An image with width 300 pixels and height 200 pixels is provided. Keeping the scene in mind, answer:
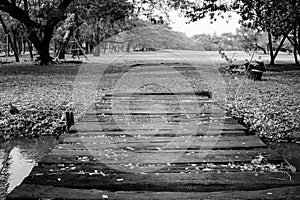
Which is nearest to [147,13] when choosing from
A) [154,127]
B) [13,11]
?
[13,11]

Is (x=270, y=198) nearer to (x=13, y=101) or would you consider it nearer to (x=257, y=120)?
(x=257, y=120)

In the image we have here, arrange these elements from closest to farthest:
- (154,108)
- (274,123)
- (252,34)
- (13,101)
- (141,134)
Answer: (141,134) → (154,108) → (274,123) → (13,101) → (252,34)

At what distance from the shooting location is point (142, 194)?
2439 millimetres

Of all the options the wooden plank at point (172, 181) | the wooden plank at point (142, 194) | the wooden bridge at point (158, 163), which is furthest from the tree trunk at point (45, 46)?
the wooden plank at point (142, 194)

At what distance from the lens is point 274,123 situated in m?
6.70

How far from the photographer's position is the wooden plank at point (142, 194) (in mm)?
2361

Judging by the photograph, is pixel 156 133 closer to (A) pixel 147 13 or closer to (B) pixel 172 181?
(B) pixel 172 181

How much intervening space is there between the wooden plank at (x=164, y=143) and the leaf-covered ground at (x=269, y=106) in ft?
3.05

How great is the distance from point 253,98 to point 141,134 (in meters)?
5.47

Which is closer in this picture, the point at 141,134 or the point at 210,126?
the point at 141,134

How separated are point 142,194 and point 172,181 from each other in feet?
1.00

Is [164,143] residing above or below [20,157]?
above

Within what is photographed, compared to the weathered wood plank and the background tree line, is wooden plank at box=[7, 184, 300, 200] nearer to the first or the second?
the weathered wood plank

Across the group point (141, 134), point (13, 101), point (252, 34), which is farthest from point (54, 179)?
point (252, 34)
